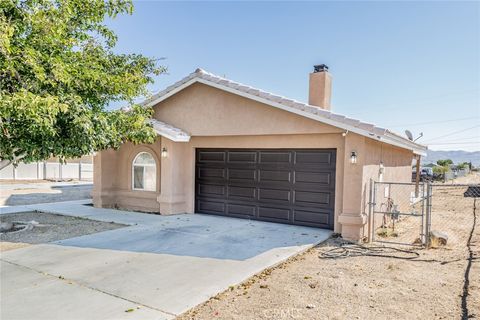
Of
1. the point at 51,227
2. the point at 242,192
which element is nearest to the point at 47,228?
the point at 51,227

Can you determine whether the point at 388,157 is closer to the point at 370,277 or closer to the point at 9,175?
the point at 370,277

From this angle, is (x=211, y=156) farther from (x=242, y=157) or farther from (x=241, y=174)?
(x=241, y=174)

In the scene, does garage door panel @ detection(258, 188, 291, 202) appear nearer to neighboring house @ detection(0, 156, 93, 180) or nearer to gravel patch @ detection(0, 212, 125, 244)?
gravel patch @ detection(0, 212, 125, 244)

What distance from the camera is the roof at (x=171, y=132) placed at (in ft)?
37.4

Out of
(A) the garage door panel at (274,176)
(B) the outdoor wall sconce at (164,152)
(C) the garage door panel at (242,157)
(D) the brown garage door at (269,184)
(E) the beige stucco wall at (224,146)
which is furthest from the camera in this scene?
(B) the outdoor wall sconce at (164,152)

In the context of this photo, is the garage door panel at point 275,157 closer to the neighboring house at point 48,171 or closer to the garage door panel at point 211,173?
the garage door panel at point 211,173

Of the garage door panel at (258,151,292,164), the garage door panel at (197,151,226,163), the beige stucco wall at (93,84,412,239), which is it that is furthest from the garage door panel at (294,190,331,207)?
the garage door panel at (197,151,226,163)

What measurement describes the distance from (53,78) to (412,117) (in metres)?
85.7

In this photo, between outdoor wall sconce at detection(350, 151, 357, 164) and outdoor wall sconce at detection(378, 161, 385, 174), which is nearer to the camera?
outdoor wall sconce at detection(350, 151, 357, 164)

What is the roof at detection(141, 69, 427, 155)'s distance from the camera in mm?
8484

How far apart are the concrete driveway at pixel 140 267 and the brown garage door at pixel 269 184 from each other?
25.7 inches

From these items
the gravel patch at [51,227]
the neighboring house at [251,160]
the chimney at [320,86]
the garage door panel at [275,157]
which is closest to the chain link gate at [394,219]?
the neighboring house at [251,160]

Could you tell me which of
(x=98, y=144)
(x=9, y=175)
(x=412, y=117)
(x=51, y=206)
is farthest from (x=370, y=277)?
(x=412, y=117)

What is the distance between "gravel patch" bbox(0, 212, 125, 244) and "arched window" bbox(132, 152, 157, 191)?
2635 mm
